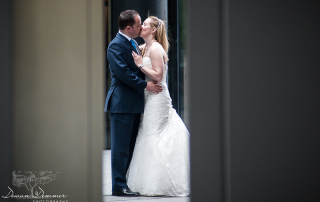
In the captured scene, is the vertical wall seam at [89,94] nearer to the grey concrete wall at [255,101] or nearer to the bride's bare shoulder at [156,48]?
the grey concrete wall at [255,101]

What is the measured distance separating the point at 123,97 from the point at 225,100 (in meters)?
1.54

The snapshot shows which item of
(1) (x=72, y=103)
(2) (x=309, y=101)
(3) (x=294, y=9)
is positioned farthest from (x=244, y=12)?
(1) (x=72, y=103)

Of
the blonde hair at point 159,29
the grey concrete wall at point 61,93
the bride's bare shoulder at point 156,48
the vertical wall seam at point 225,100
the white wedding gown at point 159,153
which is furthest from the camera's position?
the blonde hair at point 159,29

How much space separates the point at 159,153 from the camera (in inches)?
135

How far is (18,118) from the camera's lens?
80.5 inches

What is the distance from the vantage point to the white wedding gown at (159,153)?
333 cm

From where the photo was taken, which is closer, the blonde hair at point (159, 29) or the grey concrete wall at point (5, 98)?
the grey concrete wall at point (5, 98)

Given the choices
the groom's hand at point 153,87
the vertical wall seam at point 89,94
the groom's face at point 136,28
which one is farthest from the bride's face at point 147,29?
the vertical wall seam at point 89,94

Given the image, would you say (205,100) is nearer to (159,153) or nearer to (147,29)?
(159,153)

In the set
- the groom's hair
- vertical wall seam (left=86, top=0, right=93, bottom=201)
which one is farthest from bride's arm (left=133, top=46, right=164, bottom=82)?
vertical wall seam (left=86, top=0, right=93, bottom=201)

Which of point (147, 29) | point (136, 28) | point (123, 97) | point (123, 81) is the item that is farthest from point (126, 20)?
point (123, 97)

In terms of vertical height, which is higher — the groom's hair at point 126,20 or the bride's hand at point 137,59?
the groom's hair at point 126,20

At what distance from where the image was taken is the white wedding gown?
10.9 feet

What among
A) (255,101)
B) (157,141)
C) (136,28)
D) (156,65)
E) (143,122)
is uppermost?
(136,28)
